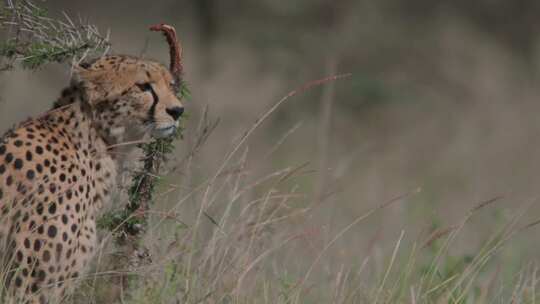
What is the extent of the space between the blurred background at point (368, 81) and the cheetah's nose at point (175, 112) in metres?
4.63

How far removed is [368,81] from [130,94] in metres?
7.34

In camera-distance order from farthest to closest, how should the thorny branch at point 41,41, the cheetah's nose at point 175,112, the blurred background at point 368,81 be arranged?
the blurred background at point 368,81 → the cheetah's nose at point 175,112 → the thorny branch at point 41,41

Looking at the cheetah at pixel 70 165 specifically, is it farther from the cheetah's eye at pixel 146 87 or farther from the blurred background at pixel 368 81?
the blurred background at pixel 368 81

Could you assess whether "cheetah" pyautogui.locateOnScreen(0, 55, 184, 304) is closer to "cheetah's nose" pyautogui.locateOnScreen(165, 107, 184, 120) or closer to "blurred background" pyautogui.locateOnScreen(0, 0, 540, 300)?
"cheetah's nose" pyautogui.locateOnScreen(165, 107, 184, 120)

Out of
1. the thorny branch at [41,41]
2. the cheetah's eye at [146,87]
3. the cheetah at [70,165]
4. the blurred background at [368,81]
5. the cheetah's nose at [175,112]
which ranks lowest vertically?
the blurred background at [368,81]

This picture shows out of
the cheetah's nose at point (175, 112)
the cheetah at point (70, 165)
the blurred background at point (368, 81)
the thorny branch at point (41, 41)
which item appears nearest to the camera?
the cheetah at point (70, 165)

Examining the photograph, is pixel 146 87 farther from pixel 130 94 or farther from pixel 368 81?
pixel 368 81

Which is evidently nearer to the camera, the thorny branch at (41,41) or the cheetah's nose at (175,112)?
the thorny branch at (41,41)

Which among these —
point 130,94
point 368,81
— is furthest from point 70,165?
point 368,81

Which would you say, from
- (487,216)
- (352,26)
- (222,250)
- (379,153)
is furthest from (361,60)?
(222,250)

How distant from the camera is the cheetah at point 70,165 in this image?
363cm

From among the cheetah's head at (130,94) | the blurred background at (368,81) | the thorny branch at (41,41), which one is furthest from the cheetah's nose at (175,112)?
the blurred background at (368,81)

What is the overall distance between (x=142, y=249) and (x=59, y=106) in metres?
0.54

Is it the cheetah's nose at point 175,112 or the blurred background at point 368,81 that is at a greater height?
the cheetah's nose at point 175,112
